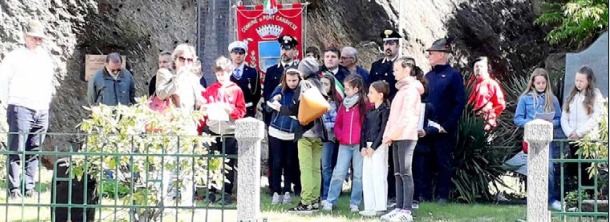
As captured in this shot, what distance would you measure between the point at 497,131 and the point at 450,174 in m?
1.08

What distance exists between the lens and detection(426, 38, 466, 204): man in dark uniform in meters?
10.4

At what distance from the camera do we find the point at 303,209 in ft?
31.5

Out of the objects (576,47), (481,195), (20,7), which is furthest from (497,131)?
(20,7)

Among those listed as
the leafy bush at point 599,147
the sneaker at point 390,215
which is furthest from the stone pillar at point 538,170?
the sneaker at point 390,215

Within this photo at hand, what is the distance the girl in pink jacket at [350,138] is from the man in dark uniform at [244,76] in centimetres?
175

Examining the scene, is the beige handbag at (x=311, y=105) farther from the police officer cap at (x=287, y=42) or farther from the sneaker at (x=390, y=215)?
the police officer cap at (x=287, y=42)

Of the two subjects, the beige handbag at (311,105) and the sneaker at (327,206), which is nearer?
the beige handbag at (311,105)

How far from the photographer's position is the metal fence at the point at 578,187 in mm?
7781

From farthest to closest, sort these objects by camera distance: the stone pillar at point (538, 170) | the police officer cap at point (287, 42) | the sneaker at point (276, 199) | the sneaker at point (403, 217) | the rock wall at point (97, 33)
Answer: the rock wall at point (97, 33) → the police officer cap at point (287, 42) → the sneaker at point (276, 199) → the sneaker at point (403, 217) → the stone pillar at point (538, 170)

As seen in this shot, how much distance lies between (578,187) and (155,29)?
26.4 feet

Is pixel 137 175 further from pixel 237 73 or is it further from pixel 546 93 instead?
pixel 546 93

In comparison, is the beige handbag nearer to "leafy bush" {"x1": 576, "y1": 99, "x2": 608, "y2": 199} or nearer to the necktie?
the necktie

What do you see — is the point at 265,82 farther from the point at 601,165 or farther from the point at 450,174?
the point at 601,165

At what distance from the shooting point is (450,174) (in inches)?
414
